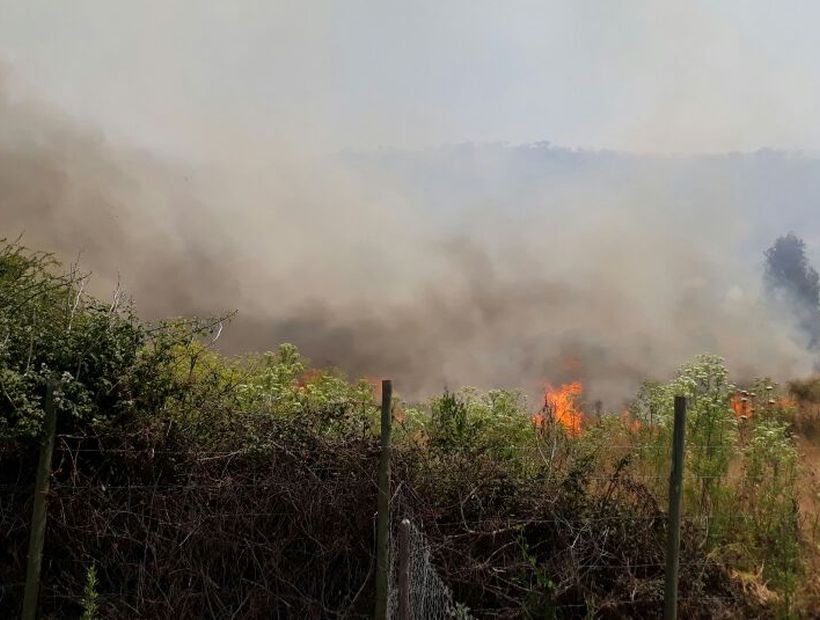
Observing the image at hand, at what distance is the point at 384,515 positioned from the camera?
5.19 m

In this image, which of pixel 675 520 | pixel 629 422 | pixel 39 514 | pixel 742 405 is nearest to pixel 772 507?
pixel 675 520

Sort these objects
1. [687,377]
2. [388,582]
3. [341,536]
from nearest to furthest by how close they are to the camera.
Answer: [388,582], [341,536], [687,377]

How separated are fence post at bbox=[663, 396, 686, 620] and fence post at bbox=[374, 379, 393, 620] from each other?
201 cm

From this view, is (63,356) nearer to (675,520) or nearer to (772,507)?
(675,520)

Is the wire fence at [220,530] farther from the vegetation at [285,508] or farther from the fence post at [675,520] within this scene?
the fence post at [675,520]

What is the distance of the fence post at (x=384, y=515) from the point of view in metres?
5.09

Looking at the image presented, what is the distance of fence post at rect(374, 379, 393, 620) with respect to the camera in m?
5.09

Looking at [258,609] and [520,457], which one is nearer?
[258,609]

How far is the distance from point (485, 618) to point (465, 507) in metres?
0.85

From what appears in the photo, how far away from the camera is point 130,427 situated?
5.56 meters

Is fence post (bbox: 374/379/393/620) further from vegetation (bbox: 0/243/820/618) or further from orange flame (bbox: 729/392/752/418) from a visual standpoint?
orange flame (bbox: 729/392/752/418)

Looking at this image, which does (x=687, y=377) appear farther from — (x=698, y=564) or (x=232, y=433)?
(x=232, y=433)

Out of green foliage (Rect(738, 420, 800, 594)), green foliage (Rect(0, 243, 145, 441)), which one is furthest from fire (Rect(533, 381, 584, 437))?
green foliage (Rect(0, 243, 145, 441))

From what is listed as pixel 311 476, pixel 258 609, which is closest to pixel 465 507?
pixel 311 476
